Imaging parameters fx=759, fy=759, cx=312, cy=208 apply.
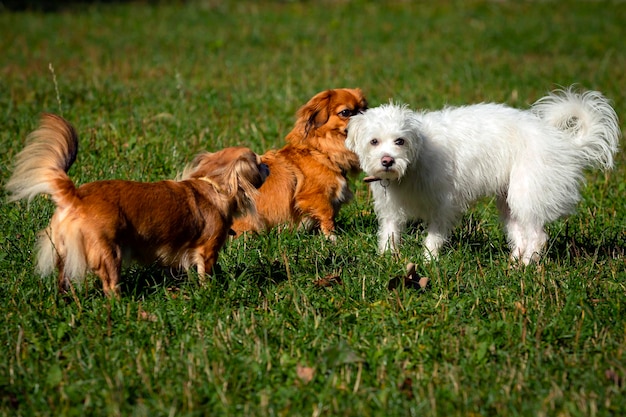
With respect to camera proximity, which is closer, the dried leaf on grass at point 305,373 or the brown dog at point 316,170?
the dried leaf on grass at point 305,373

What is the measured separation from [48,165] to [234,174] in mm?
1235

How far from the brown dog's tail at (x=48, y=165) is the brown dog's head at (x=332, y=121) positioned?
248 cm

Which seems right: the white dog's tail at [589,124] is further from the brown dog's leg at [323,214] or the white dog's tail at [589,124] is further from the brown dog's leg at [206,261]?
the brown dog's leg at [206,261]

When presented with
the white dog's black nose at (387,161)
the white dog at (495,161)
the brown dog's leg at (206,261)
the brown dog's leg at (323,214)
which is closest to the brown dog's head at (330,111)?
the brown dog's leg at (323,214)

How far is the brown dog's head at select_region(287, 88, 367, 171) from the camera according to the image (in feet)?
21.4

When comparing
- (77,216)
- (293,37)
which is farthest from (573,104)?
(293,37)

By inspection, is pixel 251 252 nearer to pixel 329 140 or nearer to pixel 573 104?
pixel 329 140

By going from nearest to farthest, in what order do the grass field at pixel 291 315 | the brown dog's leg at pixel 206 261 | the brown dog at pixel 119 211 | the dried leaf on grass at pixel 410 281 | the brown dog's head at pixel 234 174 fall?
the grass field at pixel 291 315 → the brown dog at pixel 119 211 → the dried leaf on grass at pixel 410 281 → the brown dog's leg at pixel 206 261 → the brown dog's head at pixel 234 174

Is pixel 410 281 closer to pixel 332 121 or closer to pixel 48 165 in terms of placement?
pixel 332 121

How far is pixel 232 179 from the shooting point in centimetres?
515

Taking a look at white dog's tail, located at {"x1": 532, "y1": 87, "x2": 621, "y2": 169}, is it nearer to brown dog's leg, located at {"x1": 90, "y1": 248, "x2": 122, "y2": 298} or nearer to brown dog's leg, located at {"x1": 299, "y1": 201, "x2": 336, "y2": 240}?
brown dog's leg, located at {"x1": 299, "y1": 201, "x2": 336, "y2": 240}

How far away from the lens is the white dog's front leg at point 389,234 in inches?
231

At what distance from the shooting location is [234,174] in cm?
→ 516

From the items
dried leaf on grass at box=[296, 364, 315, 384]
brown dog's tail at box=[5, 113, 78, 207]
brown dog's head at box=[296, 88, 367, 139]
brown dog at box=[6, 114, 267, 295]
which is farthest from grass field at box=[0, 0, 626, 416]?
brown dog's head at box=[296, 88, 367, 139]
